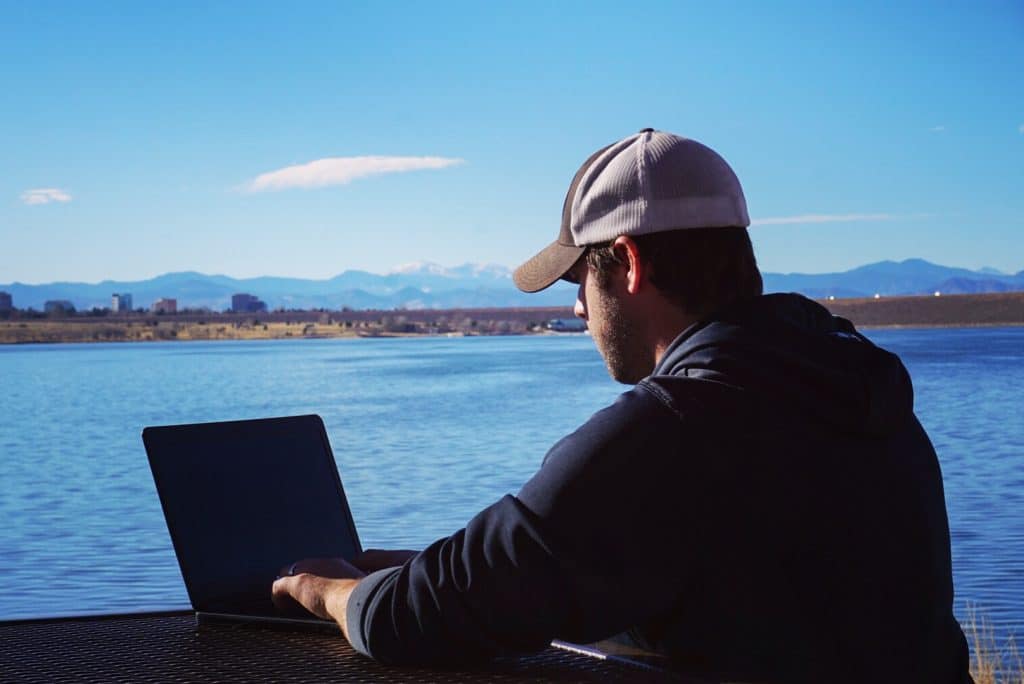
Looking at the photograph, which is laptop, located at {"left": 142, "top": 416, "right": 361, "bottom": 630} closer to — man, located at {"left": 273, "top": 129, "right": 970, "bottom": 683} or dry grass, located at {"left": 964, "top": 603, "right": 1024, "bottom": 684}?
man, located at {"left": 273, "top": 129, "right": 970, "bottom": 683}

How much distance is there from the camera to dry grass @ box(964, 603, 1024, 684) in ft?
13.5

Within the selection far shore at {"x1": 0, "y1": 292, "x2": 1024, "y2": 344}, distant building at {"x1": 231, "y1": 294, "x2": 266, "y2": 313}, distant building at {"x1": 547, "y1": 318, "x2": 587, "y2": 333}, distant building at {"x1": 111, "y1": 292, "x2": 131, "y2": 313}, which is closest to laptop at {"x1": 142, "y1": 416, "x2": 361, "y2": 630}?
far shore at {"x1": 0, "y1": 292, "x2": 1024, "y2": 344}

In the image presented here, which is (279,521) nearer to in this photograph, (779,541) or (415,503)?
(779,541)

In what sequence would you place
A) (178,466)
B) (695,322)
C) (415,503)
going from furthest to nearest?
(415,503) → (178,466) → (695,322)

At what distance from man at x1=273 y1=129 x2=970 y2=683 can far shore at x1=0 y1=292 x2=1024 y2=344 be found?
60.0 meters

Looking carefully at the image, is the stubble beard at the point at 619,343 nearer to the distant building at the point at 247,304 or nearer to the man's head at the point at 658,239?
A: the man's head at the point at 658,239

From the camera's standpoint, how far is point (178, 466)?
5.08 ft

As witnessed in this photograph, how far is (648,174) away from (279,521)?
61 centimetres

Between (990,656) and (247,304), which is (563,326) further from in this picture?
(990,656)

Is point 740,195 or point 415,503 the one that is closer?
point 740,195

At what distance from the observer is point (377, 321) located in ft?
274

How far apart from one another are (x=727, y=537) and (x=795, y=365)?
174 millimetres

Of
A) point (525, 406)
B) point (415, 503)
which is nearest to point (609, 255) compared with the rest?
point (415, 503)

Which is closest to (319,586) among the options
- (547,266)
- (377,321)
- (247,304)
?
(547,266)
